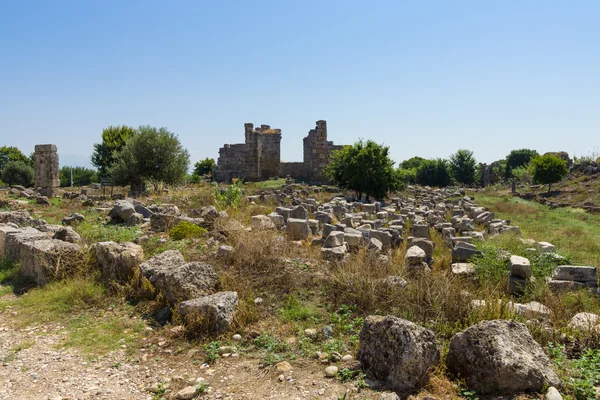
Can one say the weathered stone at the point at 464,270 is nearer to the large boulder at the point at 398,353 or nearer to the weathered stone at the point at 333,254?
the weathered stone at the point at 333,254

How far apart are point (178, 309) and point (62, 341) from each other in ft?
4.29

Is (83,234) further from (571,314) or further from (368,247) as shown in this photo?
(571,314)

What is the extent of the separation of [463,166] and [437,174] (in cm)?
250

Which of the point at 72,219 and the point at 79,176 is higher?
the point at 79,176

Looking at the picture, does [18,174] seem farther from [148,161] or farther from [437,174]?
[437,174]

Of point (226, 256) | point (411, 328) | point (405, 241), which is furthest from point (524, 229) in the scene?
point (411, 328)

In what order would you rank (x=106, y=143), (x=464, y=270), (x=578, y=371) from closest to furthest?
(x=578, y=371), (x=464, y=270), (x=106, y=143)

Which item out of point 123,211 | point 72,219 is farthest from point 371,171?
point 72,219

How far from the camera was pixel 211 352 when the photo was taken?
4.69 m

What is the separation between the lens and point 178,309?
546 centimetres

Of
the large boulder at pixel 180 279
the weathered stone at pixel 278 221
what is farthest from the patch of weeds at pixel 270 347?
the weathered stone at pixel 278 221

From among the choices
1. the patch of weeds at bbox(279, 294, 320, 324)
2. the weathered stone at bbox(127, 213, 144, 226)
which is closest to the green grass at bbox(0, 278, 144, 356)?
the patch of weeds at bbox(279, 294, 320, 324)

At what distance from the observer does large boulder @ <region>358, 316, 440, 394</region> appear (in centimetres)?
396

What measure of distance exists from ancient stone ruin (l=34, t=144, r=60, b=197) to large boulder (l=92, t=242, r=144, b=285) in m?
16.5
